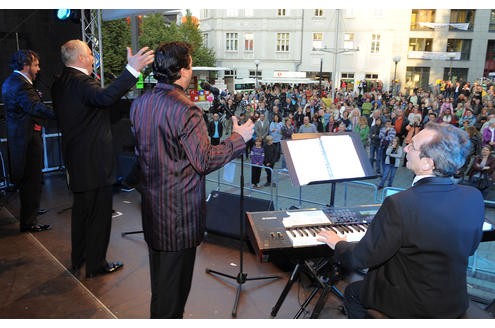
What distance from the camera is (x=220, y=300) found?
3.05 metres

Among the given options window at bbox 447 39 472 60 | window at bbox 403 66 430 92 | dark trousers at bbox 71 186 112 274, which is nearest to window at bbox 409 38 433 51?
window at bbox 403 66 430 92

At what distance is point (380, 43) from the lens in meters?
31.4

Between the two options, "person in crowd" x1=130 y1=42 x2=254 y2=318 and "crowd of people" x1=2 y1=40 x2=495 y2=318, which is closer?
"crowd of people" x1=2 y1=40 x2=495 y2=318

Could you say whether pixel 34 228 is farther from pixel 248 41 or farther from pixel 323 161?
pixel 248 41

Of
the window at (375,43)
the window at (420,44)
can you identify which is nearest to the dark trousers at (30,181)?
the window at (375,43)

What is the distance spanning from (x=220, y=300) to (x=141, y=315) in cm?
60

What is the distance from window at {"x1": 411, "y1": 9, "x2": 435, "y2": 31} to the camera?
31.1 meters

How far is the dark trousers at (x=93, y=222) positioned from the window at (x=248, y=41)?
34157 mm

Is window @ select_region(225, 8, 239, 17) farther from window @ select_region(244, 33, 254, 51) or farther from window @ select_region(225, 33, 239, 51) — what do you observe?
window @ select_region(244, 33, 254, 51)

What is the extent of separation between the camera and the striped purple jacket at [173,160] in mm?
1887

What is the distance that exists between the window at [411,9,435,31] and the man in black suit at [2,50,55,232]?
32.9m

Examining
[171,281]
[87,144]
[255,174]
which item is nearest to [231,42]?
[255,174]

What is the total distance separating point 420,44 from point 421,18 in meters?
1.99
